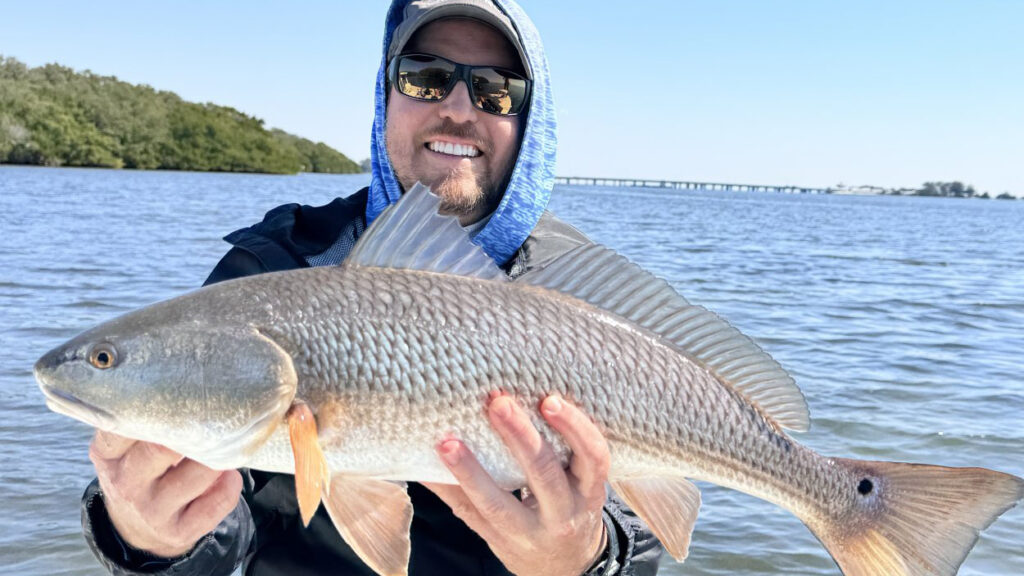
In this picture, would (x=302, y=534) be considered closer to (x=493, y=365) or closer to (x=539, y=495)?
(x=539, y=495)

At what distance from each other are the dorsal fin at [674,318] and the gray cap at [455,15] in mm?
1243

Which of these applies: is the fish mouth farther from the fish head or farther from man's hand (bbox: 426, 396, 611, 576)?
man's hand (bbox: 426, 396, 611, 576)

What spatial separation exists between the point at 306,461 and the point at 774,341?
9.88 meters

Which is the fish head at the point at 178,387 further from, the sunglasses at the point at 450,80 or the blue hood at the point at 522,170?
the sunglasses at the point at 450,80

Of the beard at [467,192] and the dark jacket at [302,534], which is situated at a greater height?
the beard at [467,192]

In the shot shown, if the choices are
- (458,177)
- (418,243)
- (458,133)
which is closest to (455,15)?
(458,133)

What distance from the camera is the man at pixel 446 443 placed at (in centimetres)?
226

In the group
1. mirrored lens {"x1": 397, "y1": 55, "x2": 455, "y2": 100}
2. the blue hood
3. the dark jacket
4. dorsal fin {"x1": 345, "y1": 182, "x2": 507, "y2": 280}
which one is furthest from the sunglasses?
dorsal fin {"x1": 345, "y1": 182, "x2": 507, "y2": 280}

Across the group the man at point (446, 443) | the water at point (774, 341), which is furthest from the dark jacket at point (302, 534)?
the water at point (774, 341)

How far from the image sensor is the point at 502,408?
2152 millimetres

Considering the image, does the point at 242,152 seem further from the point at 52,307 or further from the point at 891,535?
the point at 891,535

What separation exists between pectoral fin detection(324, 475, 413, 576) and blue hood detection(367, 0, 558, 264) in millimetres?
1286

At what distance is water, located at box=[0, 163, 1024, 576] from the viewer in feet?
18.7

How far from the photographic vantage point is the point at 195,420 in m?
2.12
